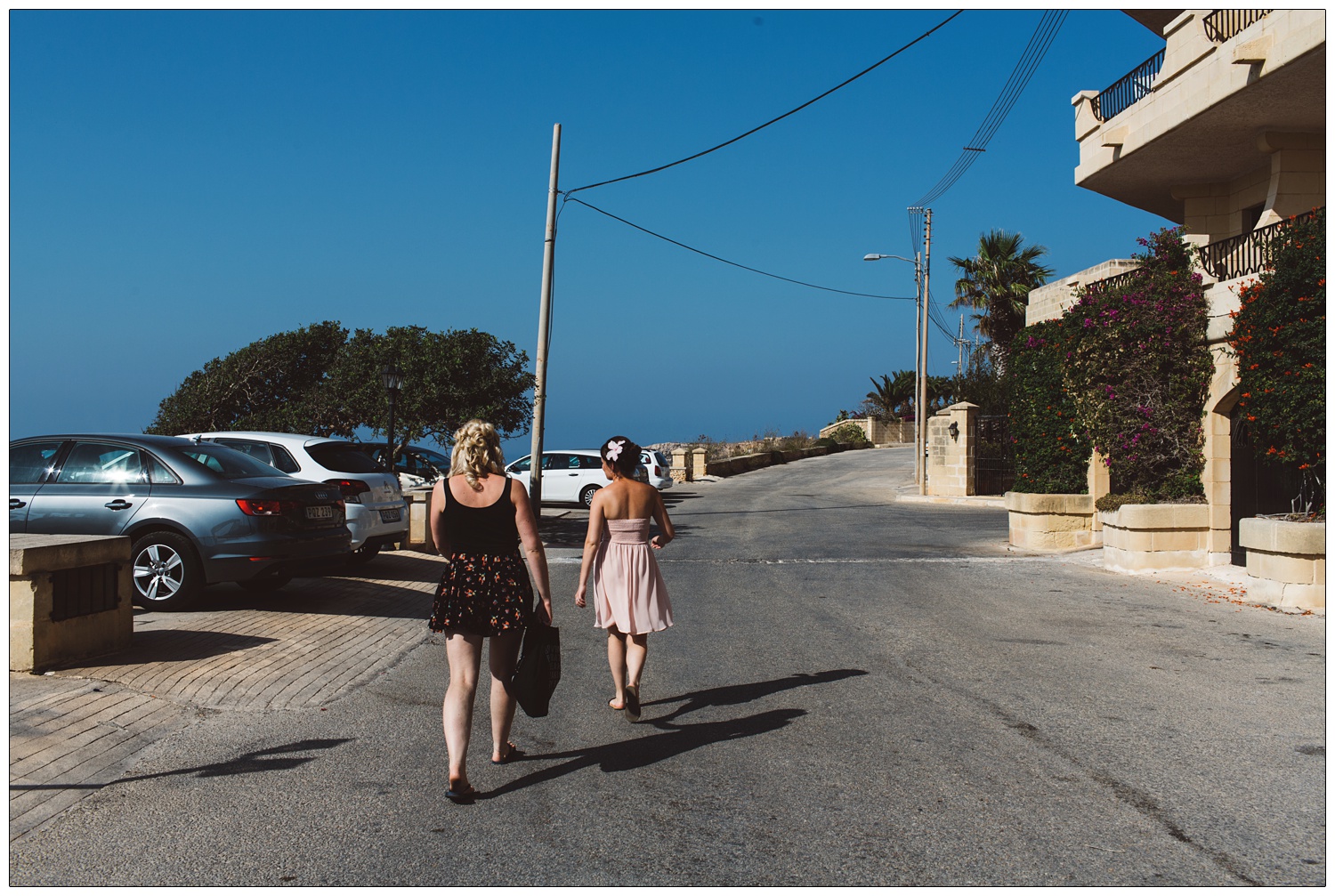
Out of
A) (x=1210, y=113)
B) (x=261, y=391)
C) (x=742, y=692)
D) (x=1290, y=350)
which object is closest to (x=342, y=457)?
(x=742, y=692)

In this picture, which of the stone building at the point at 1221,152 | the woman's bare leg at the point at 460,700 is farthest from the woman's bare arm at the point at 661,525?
Answer: the stone building at the point at 1221,152

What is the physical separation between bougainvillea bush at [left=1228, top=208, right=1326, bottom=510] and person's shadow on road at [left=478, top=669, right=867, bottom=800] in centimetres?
741

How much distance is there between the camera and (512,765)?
5.09 meters

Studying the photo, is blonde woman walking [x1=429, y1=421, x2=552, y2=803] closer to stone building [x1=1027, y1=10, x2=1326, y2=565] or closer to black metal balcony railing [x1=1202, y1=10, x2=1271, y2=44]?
stone building [x1=1027, y1=10, x2=1326, y2=565]

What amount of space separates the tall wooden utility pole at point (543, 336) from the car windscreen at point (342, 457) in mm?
8233

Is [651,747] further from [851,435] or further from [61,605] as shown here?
[851,435]

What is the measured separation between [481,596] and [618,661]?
165cm

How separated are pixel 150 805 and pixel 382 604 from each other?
6.03 meters

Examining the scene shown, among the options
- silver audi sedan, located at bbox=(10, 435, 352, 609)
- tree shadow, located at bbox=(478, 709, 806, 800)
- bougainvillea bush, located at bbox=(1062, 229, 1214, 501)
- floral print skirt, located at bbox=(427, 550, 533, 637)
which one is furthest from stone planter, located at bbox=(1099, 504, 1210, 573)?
floral print skirt, located at bbox=(427, 550, 533, 637)

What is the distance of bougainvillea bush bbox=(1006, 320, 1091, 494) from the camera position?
663 inches

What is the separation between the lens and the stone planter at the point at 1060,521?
16875 millimetres

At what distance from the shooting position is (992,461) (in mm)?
31078

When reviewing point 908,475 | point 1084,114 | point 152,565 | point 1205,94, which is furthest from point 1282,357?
point 908,475

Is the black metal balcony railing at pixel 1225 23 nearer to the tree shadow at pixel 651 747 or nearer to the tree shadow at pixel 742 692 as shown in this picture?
the tree shadow at pixel 742 692
